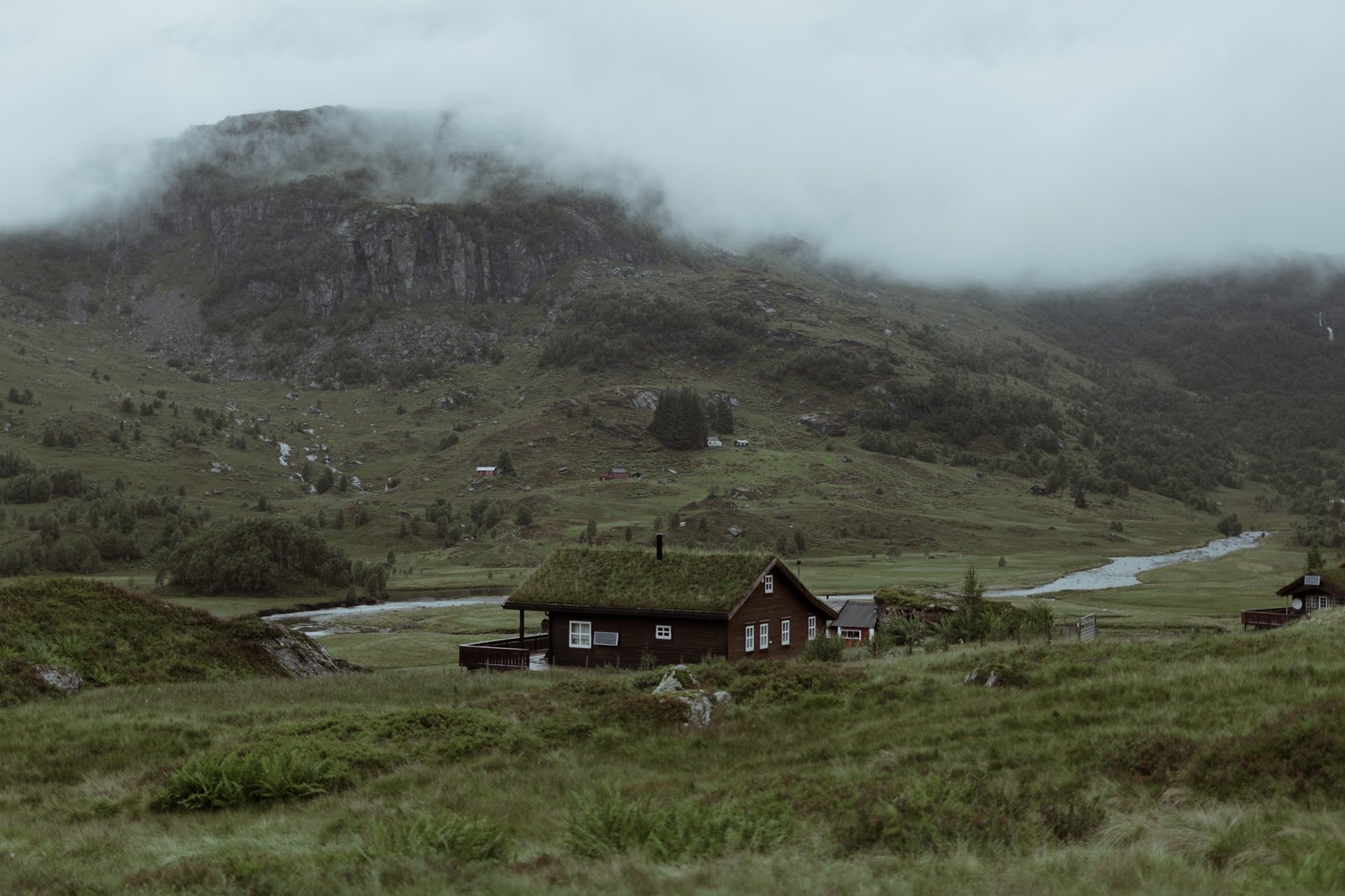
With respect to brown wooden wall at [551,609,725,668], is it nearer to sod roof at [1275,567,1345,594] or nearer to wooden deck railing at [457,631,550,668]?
wooden deck railing at [457,631,550,668]

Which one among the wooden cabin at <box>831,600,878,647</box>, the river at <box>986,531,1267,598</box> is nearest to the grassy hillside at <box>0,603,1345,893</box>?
the wooden cabin at <box>831,600,878,647</box>

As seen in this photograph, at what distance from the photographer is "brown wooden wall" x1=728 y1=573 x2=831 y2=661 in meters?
44.7

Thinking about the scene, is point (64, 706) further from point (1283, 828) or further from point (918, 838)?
point (1283, 828)

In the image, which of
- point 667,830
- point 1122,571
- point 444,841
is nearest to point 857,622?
point 667,830

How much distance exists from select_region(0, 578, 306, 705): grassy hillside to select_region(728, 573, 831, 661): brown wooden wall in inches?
732

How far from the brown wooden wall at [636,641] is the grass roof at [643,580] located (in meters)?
0.82

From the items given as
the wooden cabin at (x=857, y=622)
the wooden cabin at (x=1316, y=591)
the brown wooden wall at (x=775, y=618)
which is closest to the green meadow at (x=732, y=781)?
the brown wooden wall at (x=775, y=618)

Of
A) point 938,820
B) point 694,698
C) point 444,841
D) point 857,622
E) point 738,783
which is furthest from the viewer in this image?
point 857,622

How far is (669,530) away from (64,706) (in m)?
130

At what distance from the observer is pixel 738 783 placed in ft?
53.9

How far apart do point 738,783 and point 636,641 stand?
28638mm

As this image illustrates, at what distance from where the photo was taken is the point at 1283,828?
469 inches

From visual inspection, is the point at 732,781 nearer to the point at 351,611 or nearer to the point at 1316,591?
the point at 1316,591

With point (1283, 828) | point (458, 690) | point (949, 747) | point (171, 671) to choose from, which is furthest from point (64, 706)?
point (1283, 828)
